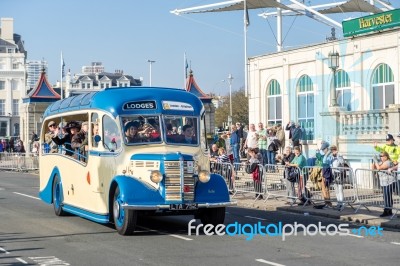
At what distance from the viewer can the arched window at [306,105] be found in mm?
33562

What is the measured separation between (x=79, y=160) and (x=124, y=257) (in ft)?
17.8

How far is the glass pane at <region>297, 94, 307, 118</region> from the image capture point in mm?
34219

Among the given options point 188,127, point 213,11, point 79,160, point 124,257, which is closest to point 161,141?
point 188,127

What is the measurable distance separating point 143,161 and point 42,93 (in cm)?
3976

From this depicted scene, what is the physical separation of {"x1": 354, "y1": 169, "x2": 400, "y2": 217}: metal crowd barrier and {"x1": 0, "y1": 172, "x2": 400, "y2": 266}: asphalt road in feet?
4.24

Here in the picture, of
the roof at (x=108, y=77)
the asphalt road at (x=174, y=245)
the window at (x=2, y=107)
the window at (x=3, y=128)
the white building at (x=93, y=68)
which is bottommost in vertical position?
the asphalt road at (x=174, y=245)

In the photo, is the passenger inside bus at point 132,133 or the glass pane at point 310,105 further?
the glass pane at point 310,105

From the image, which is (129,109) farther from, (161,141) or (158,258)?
(158,258)

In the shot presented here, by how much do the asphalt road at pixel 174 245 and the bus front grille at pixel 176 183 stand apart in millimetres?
820

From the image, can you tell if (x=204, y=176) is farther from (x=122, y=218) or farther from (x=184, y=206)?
(x=122, y=218)

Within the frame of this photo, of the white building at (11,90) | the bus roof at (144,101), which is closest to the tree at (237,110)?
the white building at (11,90)

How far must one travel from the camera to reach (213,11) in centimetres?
4269

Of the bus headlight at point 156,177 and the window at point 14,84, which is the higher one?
the window at point 14,84

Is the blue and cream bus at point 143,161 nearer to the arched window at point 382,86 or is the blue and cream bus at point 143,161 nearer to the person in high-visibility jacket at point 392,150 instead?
the person in high-visibility jacket at point 392,150
